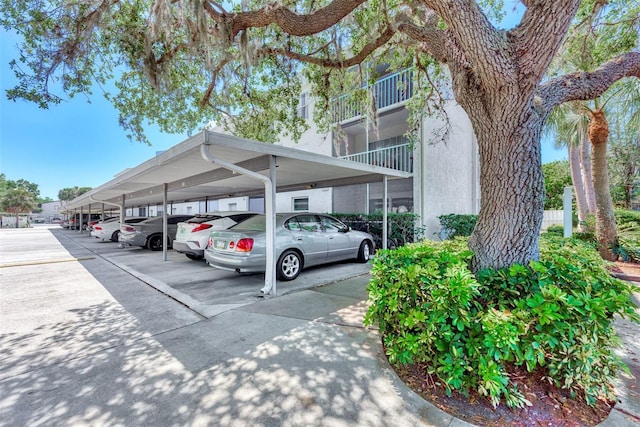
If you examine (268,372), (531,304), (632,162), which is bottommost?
(268,372)

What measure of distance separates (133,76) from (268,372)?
28.6 ft

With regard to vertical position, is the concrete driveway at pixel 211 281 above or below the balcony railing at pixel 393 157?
below

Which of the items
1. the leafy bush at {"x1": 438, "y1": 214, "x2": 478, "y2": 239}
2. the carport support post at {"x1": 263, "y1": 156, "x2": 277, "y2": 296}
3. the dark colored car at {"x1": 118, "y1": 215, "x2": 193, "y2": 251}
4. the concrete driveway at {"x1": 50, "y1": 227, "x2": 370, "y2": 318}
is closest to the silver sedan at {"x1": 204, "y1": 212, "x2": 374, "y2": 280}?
the concrete driveway at {"x1": 50, "y1": 227, "x2": 370, "y2": 318}

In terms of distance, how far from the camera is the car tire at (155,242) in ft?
36.7

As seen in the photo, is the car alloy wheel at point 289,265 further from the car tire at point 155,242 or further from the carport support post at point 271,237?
the car tire at point 155,242

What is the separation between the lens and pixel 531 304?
2.11m

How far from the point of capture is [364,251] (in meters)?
7.82

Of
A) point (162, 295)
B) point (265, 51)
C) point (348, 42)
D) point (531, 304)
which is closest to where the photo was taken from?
point (531, 304)

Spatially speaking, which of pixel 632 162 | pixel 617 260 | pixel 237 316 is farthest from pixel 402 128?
pixel 632 162

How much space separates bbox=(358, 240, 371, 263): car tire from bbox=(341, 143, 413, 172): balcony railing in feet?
10.7

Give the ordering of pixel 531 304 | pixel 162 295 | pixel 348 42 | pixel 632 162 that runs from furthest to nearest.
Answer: pixel 632 162 < pixel 348 42 < pixel 162 295 < pixel 531 304

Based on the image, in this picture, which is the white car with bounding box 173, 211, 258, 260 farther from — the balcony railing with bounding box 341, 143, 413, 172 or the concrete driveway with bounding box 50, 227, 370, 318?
the balcony railing with bounding box 341, 143, 413, 172

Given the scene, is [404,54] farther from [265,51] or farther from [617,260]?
[617,260]

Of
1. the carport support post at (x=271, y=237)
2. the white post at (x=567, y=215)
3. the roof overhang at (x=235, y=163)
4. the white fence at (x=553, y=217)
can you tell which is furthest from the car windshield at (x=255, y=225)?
the white fence at (x=553, y=217)
